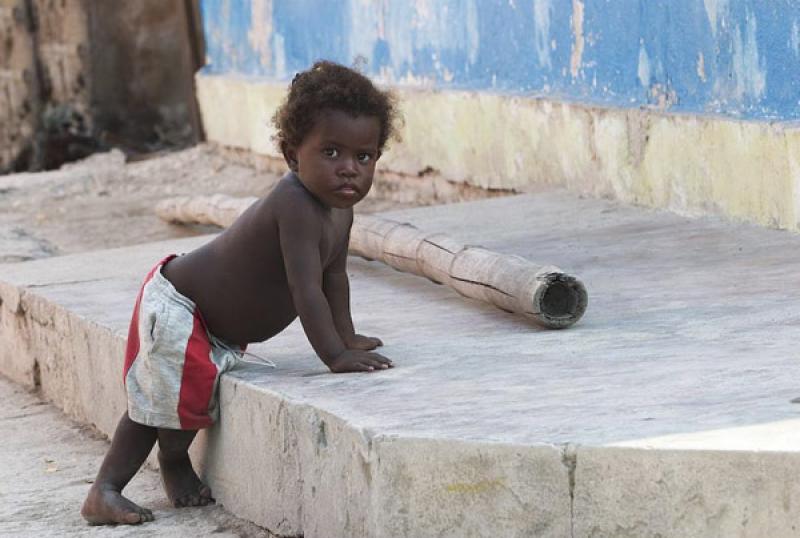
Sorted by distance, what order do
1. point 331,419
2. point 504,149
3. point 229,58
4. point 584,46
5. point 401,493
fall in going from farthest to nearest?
point 229,58
point 504,149
point 584,46
point 331,419
point 401,493

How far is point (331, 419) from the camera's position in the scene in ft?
10.5

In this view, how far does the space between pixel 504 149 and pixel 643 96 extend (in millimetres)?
1190

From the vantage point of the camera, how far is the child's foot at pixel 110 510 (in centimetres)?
373

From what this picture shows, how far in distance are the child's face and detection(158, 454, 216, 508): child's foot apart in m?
0.79

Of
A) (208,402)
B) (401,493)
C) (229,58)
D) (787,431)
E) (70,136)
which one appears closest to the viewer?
(787,431)

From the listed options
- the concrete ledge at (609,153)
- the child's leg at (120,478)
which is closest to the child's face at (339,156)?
the child's leg at (120,478)

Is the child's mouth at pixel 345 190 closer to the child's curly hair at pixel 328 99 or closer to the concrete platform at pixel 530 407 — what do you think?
the child's curly hair at pixel 328 99

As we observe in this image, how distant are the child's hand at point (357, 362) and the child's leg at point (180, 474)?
1.59ft

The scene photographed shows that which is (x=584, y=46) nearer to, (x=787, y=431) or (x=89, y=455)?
(x=89, y=455)

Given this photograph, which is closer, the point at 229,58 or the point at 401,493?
the point at 401,493

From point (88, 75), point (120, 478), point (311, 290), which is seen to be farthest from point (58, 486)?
point (88, 75)

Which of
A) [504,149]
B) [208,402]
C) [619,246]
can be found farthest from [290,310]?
[504,149]

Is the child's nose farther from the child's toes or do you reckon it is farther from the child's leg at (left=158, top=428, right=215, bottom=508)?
the child's toes

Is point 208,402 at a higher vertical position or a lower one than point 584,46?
lower
